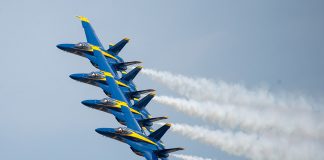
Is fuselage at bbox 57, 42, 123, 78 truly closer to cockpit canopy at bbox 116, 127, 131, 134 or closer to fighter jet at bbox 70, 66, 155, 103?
fighter jet at bbox 70, 66, 155, 103

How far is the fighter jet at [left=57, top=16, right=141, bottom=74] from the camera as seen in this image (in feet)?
508

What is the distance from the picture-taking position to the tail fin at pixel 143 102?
482 ft

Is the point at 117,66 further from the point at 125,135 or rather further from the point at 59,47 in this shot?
the point at 125,135

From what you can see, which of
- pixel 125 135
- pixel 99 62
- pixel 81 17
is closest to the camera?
pixel 125 135

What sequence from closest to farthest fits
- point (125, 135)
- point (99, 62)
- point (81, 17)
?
point (125, 135) < point (99, 62) < point (81, 17)

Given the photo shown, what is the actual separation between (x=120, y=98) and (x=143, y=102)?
207 inches

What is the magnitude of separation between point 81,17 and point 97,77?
61.7 ft

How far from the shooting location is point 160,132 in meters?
134

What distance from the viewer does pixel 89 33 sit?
160250 mm

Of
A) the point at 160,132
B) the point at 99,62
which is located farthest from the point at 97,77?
the point at 160,132

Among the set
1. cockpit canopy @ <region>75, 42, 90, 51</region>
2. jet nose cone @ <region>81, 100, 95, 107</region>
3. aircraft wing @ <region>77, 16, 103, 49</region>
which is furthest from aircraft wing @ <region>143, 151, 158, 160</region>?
aircraft wing @ <region>77, 16, 103, 49</region>

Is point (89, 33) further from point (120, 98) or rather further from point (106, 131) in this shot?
point (106, 131)

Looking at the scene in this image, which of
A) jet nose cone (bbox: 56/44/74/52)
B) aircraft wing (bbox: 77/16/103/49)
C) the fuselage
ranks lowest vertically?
jet nose cone (bbox: 56/44/74/52)

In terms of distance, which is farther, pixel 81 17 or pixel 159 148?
pixel 81 17
